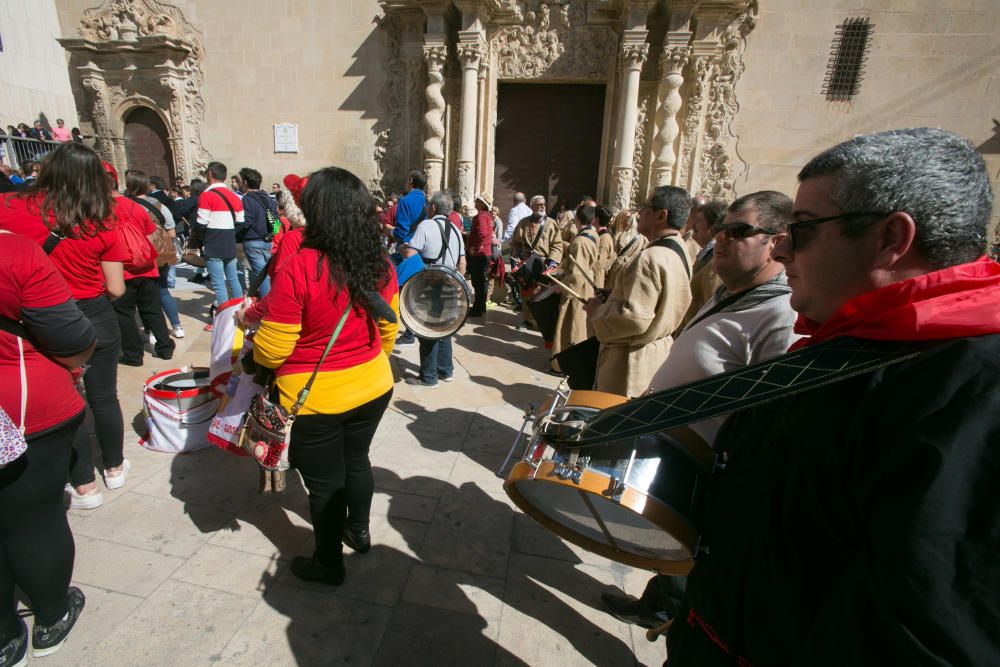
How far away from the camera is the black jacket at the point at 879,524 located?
0.65m

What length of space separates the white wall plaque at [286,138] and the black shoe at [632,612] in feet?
42.2

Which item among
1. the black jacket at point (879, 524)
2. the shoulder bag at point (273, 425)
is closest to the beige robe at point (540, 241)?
the shoulder bag at point (273, 425)

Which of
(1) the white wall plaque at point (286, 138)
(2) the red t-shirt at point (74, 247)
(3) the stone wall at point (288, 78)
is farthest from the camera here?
(1) the white wall plaque at point (286, 138)

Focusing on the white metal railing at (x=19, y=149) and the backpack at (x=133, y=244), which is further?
the white metal railing at (x=19, y=149)

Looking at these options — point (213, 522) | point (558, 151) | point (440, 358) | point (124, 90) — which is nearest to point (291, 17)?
point (124, 90)

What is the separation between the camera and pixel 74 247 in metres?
2.88

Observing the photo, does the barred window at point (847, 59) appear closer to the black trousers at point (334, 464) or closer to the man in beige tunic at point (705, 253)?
the man in beige tunic at point (705, 253)

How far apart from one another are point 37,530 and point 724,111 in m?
12.5

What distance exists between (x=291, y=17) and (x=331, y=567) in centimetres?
Answer: 1329

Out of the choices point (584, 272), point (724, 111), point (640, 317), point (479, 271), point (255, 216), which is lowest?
point (479, 271)

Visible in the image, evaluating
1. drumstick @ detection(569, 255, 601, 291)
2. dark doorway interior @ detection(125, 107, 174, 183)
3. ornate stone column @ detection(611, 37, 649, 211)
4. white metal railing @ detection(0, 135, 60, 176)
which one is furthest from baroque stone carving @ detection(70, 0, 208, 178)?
drumstick @ detection(569, 255, 601, 291)

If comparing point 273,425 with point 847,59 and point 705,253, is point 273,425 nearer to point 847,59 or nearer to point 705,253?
point 705,253

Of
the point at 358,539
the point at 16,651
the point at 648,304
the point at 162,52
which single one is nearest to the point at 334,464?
the point at 358,539

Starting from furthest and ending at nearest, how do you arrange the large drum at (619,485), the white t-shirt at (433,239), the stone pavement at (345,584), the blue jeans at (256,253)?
the blue jeans at (256,253)
the white t-shirt at (433,239)
the stone pavement at (345,584)
the large drum at (619,485)
